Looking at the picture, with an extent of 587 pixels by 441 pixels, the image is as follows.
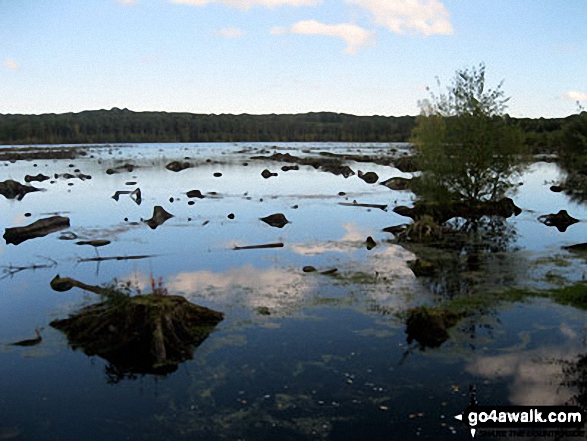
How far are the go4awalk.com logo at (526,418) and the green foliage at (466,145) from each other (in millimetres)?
25722

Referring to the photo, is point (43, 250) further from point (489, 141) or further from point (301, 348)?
point (489, 141)

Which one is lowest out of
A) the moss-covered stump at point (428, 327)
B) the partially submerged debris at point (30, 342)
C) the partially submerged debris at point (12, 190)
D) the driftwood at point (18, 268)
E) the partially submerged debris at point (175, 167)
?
the partially submerged debris at point (30, 342)

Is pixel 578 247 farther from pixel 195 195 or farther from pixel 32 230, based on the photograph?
pixel 195 195

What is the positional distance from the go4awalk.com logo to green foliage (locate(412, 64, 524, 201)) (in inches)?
1013

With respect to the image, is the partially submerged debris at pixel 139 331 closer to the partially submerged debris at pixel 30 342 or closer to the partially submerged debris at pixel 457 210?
the partially submerged debris at pixel 30 342

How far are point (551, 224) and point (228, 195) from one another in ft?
90.3

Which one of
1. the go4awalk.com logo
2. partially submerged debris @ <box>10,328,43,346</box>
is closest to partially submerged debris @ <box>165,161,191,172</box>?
partially submerged debris @ <box>10,328,43,346</box>

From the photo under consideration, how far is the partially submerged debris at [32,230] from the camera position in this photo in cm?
3094

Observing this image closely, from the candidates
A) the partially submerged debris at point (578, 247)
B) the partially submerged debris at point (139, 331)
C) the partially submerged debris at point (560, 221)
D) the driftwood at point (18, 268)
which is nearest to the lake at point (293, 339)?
the driftwood at point (18, 268)

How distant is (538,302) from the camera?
18672 millimetres

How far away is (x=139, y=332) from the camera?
1527cm

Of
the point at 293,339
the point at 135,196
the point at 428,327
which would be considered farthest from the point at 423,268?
the point at 135,196

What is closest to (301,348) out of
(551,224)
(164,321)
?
(164,321)

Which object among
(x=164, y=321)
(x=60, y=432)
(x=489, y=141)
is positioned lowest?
(x=60, y=432)
